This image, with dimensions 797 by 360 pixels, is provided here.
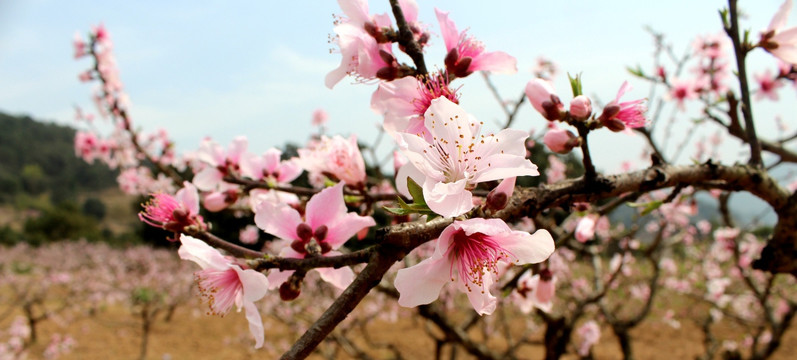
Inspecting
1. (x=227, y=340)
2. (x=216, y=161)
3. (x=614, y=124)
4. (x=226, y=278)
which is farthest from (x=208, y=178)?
(x=227, y=340)

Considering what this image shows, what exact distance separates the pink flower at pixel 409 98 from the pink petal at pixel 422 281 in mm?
280

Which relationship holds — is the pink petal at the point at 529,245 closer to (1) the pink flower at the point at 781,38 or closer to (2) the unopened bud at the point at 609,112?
(2) the unopened bud at the point at 609,112

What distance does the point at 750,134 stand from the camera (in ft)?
4.50

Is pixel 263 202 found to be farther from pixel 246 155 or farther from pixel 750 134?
pixel 750 134

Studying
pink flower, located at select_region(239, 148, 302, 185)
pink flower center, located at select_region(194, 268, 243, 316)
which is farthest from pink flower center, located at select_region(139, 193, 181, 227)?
pink flower, located at select_region(239, 148, 302, 185)

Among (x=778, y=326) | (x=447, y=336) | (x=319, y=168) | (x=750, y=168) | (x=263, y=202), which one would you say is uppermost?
(x=263, y=202)

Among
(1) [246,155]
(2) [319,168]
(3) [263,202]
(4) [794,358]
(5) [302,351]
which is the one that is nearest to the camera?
(5) [302,351]

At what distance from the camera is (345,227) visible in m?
0.89

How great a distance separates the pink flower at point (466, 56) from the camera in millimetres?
990

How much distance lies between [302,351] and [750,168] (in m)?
1.37

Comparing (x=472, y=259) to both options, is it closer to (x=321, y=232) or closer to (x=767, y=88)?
(x=321, y=232)

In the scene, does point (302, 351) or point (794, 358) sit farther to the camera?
point (794, 358)

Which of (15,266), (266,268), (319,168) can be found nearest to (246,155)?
(319,168)

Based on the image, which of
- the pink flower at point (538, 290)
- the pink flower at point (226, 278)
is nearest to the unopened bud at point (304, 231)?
the pink flower at point (226, 278)
